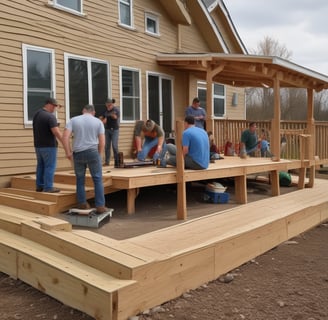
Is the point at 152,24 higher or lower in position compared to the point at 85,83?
higher

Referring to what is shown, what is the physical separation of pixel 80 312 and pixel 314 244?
4.40 m

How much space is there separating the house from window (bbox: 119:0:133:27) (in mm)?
25

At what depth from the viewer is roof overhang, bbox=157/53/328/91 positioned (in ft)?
30.4

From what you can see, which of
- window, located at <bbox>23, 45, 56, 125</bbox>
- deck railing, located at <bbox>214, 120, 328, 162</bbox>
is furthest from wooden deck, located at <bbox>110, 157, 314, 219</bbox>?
deck railing, located at <bbox>214, 120, 328, 162</bbox>

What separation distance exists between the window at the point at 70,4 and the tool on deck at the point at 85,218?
4.81 m

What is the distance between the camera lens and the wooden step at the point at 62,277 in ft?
12.3

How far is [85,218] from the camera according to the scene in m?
5.73

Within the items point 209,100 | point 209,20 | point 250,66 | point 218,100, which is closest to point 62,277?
point 209,100

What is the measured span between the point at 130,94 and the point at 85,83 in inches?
65.4

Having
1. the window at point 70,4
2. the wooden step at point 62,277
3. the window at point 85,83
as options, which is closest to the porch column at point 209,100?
the window at point 85,83

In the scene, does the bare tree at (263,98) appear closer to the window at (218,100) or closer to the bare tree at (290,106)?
the bare tree at (290,106)

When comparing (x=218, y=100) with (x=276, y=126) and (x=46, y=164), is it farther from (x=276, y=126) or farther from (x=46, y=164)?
(x=46, y=164)

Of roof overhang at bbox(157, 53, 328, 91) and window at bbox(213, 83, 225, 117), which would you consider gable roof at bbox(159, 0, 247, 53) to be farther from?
roof overhang at bbox(157, 53, 328, 91)

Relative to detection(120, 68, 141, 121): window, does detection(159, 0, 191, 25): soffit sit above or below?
above
